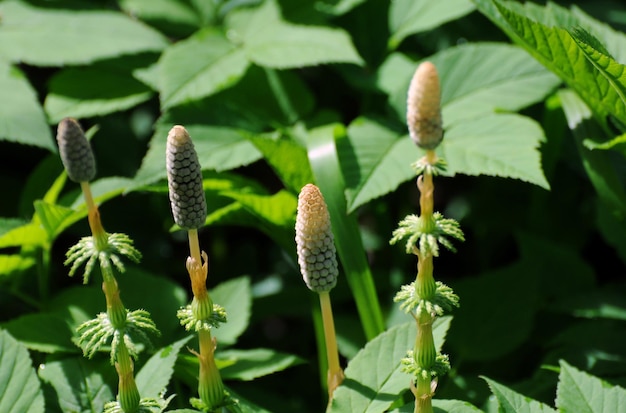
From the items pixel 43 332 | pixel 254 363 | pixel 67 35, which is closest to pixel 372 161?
pixel 254 363

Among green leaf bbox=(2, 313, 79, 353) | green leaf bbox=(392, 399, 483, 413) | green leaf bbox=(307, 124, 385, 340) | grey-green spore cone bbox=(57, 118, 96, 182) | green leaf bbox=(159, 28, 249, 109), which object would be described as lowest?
green leaf bbox=(392, 399, 483, 413)

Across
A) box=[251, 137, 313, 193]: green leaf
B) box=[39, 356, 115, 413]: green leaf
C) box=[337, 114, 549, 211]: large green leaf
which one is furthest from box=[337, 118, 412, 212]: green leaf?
box=[39, 356, 115, 413]: green leaf

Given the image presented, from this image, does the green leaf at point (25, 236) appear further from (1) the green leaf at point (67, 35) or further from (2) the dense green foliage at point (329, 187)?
(1) the green leaf at point (67, 35)

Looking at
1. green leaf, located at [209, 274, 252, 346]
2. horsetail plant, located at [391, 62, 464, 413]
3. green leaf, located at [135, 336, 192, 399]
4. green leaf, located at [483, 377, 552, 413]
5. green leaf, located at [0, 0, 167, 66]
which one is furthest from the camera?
green leaf, located at [0, 0, 167, 66]

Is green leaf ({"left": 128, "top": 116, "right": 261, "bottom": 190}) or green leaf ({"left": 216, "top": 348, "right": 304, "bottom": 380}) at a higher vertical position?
green leaf ({"left": 128, "top": 116, "right": 261, "bottom": 190})

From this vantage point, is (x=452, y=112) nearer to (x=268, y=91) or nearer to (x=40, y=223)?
(x=268, y=91)

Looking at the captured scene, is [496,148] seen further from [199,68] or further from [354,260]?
[199,68]

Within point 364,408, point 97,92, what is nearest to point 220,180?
point 97,92

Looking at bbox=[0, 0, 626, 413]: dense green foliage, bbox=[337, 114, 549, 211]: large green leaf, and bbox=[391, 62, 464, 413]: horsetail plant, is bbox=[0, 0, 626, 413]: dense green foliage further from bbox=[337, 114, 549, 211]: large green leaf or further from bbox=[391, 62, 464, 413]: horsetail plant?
bbox=[391, 62, 464, 413]: horsetail plant

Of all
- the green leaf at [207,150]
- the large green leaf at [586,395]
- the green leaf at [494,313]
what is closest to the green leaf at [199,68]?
the green leaf at [207,150]
